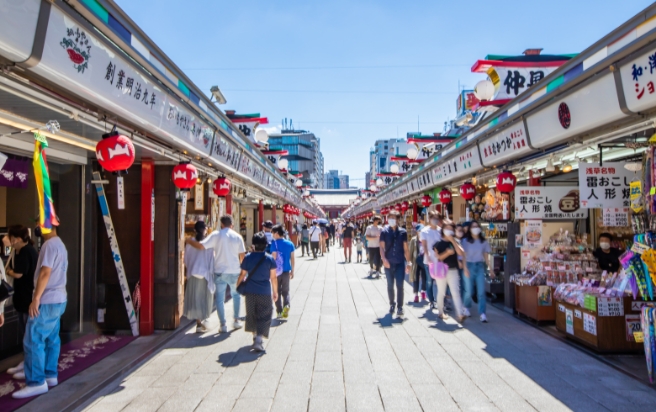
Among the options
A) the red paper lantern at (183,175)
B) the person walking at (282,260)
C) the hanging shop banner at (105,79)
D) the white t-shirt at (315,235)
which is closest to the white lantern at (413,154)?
the white t-shirt at (315,235)

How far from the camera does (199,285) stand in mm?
7508

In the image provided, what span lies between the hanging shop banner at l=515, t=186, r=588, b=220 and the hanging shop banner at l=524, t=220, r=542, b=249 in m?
0.26

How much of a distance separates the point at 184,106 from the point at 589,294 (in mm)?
5957

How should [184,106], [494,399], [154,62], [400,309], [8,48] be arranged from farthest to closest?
[400,309]
[184,106]
[154,62]
[494,399]
[8,48]

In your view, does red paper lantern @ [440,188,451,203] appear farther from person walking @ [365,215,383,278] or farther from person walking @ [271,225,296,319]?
person walking @ [271,225,296,319]

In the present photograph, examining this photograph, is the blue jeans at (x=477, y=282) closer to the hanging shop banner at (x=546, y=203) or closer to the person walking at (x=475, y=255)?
the person walking at (x=475, y=255)

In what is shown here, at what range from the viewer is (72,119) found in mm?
4898


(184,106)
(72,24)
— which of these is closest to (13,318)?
(184,106)

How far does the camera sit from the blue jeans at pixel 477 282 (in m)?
7.96

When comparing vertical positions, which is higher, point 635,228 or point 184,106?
point 184,106

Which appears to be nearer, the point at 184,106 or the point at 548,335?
the point at 184,106

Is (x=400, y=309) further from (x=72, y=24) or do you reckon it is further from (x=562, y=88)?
(x=72, y=24)

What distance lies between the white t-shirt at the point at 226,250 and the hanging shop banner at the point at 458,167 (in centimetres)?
531

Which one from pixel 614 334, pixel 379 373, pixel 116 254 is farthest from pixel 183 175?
pixel 614 334
